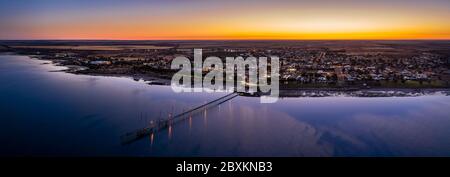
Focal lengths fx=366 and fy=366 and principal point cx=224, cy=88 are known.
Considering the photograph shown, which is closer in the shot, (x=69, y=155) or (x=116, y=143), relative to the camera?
(x=69, y=155)

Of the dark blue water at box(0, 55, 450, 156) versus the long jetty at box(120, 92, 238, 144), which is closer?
the dark blue water at box(0, 55, 450, 156)

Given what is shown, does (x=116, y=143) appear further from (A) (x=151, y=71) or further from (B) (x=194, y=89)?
Result: (A) (x=151, y=71)

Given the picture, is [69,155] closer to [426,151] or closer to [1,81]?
[426,151]

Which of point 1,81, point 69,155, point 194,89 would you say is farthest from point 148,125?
point 1,81

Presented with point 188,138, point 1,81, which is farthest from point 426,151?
point 1,81

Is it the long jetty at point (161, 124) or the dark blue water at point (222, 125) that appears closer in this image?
the dark blue water at point (222, 125)

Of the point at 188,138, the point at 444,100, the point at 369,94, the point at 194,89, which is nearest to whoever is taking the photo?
the point at 188,138

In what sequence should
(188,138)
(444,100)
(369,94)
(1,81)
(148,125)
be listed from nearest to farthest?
(188,138) → (148,125) → (444,100) → (369,94) → (1,81)

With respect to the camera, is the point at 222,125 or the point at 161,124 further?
the point at 222,125
